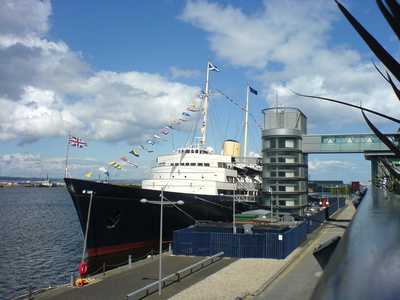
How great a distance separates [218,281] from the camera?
21.8 meters

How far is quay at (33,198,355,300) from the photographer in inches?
751

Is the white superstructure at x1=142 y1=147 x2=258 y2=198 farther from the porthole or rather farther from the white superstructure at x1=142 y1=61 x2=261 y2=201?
the porthole

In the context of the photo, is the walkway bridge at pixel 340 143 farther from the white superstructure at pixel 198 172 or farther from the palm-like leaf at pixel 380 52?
the palm-like leaf at pixel 380 52

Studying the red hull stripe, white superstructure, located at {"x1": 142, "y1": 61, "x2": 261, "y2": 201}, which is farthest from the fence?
white superstructure, located at {"x1": 142, "y1": 61, "x2": 261, "y2": 201}

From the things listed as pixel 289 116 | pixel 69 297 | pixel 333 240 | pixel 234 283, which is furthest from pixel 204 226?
pixel 333 240

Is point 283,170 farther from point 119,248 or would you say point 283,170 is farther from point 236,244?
point 236,244

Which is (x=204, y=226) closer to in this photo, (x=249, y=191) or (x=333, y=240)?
(x=249, y=191)

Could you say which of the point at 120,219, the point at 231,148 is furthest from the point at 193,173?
the point at 120,219

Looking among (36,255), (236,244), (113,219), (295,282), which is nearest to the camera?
(295,282)

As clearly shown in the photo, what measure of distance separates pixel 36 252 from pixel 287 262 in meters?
25.3

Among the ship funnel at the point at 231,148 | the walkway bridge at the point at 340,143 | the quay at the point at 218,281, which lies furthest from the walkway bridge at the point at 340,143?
the quay at the point at 218,281

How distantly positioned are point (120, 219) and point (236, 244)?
11.4m

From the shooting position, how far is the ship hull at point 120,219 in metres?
34.5

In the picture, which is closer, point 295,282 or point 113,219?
point 295,282
